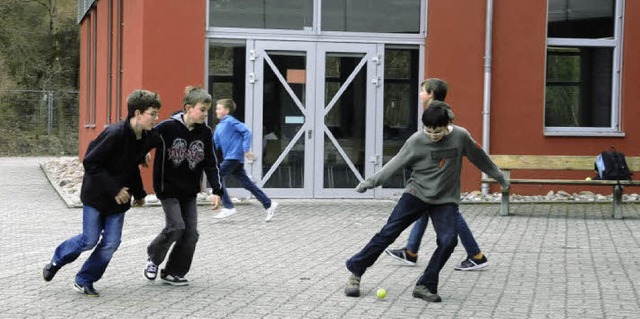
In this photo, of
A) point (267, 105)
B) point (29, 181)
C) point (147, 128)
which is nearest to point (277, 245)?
point (147, 128)

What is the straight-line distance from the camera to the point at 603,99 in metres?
18.6

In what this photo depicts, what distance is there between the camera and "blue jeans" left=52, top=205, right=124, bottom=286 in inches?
331

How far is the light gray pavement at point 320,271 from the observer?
8016 mm

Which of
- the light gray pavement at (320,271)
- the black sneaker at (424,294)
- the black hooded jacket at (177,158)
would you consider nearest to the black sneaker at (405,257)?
the light gray pavement at (320,271)

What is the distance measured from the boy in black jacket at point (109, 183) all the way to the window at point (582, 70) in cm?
1102

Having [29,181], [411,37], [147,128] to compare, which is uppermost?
[411,37]

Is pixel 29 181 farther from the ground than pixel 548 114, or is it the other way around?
pixel 548 114

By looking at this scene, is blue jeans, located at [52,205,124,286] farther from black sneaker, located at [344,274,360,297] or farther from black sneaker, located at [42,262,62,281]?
black sneaker, located at [344,274,360,297]

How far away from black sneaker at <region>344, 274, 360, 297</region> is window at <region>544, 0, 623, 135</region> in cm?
1035

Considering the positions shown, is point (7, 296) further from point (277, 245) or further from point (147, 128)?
point (277, 245)

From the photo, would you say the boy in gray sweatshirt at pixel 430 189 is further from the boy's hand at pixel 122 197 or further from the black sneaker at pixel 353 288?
the boy's hand at pixel 122 197

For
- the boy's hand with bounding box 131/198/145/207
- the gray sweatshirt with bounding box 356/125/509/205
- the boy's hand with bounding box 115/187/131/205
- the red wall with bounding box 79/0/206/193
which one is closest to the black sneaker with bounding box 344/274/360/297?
the gray sweatshirt with bounding box 356/125/509/205

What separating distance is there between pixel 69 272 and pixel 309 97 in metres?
8.54

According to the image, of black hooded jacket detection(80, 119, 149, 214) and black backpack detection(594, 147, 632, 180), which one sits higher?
black hooded jacket detection(80, 119, 149, 214)
